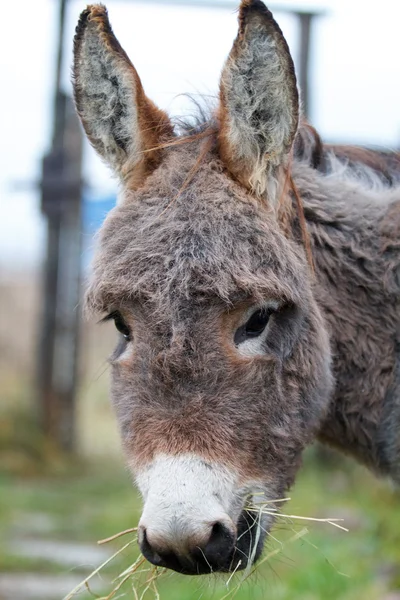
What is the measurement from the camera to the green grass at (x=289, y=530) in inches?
224

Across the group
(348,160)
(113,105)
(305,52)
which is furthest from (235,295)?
(305,52)

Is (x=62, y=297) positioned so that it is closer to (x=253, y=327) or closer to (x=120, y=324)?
(x=120, y=324)

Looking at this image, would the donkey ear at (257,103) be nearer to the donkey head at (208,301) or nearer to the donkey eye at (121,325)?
the donkey head at (208,301)

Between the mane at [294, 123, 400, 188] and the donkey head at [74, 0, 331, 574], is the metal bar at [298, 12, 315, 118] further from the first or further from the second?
the donkey head at [74, 0, 331, 574]

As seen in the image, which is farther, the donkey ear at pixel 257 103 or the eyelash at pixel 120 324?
the eyelash at pixel 120 324

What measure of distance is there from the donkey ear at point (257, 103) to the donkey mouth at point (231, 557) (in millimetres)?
1445

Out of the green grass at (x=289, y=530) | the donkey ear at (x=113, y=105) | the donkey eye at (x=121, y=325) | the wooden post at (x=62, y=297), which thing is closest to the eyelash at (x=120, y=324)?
the donkey eye at (x=121, y=325)

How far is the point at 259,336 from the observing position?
3471 millimetres

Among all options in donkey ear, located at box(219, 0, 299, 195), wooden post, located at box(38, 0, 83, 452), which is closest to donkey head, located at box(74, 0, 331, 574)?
donkey ear, located at box(219, 0, 299, 195)

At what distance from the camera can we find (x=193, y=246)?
343 centimetres

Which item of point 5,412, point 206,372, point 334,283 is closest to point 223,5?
point 5,412

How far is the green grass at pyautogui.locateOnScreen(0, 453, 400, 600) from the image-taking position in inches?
224

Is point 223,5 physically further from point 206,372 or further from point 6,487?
point 206,372

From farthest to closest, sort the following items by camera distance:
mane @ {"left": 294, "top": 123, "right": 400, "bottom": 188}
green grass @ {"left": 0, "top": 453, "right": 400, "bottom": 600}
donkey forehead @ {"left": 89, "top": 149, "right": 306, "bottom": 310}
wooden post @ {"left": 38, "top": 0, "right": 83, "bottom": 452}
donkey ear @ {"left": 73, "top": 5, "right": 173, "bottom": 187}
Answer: wooden post @ {"left": 38, "top": 0, "right": 83, "bottom": 452}
green grass @ {"left": 0, "top": 453, "right": 400, "bottom": 600}
mane @ {"left": 294, "top": 123, "right": 400, "bottom": 188}
donkey ear @ {"left": 73, "top": 5, "right": 173, "bottom": 187}
donkey forehead @ {"left": 89, "top": 149, "right": 306, "bottom": 310}
